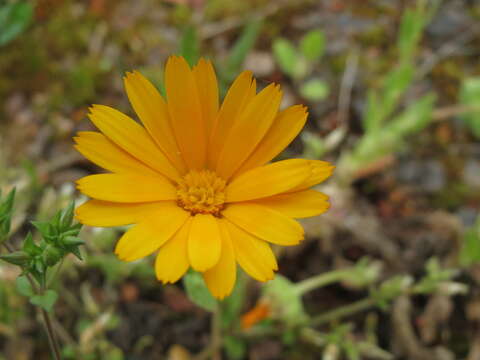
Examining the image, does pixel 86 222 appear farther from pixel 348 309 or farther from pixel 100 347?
pixel 348 309

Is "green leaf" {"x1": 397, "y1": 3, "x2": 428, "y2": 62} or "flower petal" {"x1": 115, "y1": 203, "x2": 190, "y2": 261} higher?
"green leaf" {"x1": 397, "y1": 3, "x2": 428, "y2": 62}

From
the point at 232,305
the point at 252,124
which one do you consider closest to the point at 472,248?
the point at 232,305

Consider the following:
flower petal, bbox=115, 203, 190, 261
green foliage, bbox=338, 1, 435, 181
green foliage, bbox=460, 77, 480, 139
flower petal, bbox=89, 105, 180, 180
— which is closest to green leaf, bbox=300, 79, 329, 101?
green foliage, bbox=338, 1, 435, 181

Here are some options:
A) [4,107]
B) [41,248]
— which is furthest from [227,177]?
[4,107]

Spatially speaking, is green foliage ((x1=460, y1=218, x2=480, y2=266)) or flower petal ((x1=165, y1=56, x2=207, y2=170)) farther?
green foliage ((x1=460, y1=218, x2=480, y2=266))

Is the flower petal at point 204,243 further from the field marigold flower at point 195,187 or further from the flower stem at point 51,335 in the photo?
the flower stem at point 51,335

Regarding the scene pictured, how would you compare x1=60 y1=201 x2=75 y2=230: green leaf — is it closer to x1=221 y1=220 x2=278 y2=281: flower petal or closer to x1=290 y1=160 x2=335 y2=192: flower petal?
x1=221 y1=220 x2=278 y2=281: flower petal
